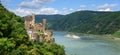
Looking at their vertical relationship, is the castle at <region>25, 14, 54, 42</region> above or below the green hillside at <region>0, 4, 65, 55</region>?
below

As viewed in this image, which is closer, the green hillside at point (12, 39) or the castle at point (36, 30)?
the green hillside at point (12, 39)

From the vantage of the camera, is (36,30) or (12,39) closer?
(12,39)

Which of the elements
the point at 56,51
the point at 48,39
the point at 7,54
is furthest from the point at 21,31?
the point at 48,39

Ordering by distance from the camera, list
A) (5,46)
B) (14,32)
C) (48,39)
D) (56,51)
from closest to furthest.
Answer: (5,46)
(14,32)
(56,51)
(48,39)

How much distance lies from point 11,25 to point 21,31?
6.01 ft

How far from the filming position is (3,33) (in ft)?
127

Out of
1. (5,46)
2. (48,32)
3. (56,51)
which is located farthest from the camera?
(48,32)

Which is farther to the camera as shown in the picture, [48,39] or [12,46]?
[48,39]

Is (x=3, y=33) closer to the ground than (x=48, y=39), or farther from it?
farther from it

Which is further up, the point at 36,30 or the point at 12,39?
the point at 12,39

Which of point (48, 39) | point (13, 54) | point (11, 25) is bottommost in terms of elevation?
point (48, 39)

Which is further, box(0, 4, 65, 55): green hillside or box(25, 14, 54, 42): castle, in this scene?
box(25, 14, 54, 42): castle

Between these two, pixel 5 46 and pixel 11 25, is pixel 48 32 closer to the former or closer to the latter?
pixel 11 25

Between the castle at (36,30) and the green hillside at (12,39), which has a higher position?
the green hillside at (12,39)
